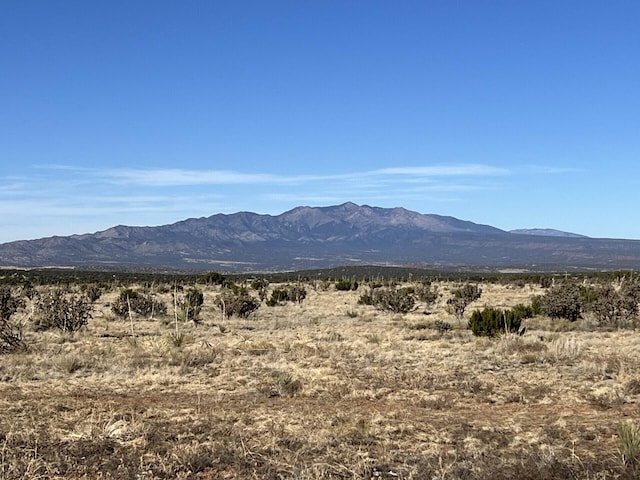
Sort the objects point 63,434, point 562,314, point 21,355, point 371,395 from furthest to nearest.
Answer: point 562,314 → point 21,355 → point 371,395 → point 63,434

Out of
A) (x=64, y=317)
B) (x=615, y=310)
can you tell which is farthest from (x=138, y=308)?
(x=615, y=310)

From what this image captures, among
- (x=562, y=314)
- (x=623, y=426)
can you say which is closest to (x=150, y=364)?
(x=623, y=426)

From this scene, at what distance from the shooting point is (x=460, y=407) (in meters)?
11.3

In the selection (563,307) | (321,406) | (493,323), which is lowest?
(321,406)

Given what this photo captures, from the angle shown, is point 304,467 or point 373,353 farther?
point 373,353

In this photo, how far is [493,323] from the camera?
2098 cm

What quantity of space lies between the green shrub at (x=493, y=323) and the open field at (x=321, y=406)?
71 cm

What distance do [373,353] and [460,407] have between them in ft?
19.3

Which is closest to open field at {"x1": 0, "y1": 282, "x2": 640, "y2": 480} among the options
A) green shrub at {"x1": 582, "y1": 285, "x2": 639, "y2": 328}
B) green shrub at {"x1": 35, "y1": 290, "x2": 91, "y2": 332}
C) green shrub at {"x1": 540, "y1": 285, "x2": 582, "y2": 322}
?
green shrub at {"x1": 35, "y1": 290, "x2": 91, "y2": 332}

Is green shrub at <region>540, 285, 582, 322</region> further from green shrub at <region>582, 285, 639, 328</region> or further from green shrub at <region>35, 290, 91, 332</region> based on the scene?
green shrub at <region>35, 290, 91, 332</region>

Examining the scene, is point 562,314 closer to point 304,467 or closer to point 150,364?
point 150,364

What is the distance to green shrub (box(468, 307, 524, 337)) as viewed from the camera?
2069 cm

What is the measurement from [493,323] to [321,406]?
11.2 m

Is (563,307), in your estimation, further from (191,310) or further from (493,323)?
(191,310)
